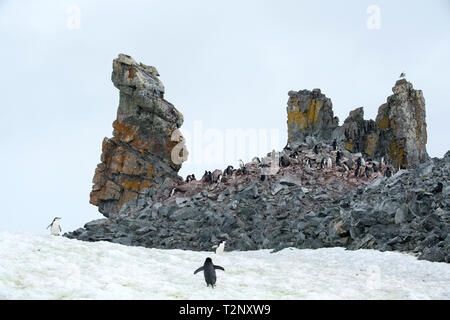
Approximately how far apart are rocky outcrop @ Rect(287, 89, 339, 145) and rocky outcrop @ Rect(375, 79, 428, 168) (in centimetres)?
766

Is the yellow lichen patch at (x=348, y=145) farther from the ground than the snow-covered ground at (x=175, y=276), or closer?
farther from the ground

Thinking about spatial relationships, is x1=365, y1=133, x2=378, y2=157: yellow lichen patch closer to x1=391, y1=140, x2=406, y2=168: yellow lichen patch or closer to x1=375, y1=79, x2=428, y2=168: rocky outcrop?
x1=375, y1=79, x2=428, y2=168: rocky outcrop

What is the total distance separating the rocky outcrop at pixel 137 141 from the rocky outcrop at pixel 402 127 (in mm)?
30030

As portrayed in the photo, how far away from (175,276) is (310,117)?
5153cm

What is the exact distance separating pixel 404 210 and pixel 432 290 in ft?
39.6

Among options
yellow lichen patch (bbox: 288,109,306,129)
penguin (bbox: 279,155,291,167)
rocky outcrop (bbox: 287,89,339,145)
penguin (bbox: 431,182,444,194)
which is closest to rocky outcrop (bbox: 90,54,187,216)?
penguin (bbox: 279,155,291,167)

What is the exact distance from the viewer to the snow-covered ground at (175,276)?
1429 centimetres

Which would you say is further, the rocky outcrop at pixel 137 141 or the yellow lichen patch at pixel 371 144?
the yellow lichen patch at pixel 371 144

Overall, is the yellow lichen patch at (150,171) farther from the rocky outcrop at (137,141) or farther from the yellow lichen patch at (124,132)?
the yellow lichen patch at (124,132)

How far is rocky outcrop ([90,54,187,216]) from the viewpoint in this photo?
53.0 meters

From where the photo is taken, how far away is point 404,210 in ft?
92.4


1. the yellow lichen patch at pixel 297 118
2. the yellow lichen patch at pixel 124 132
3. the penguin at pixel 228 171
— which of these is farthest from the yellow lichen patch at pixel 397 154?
the yellow lichen patch at pixel 124 132

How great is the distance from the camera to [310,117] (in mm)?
65812
